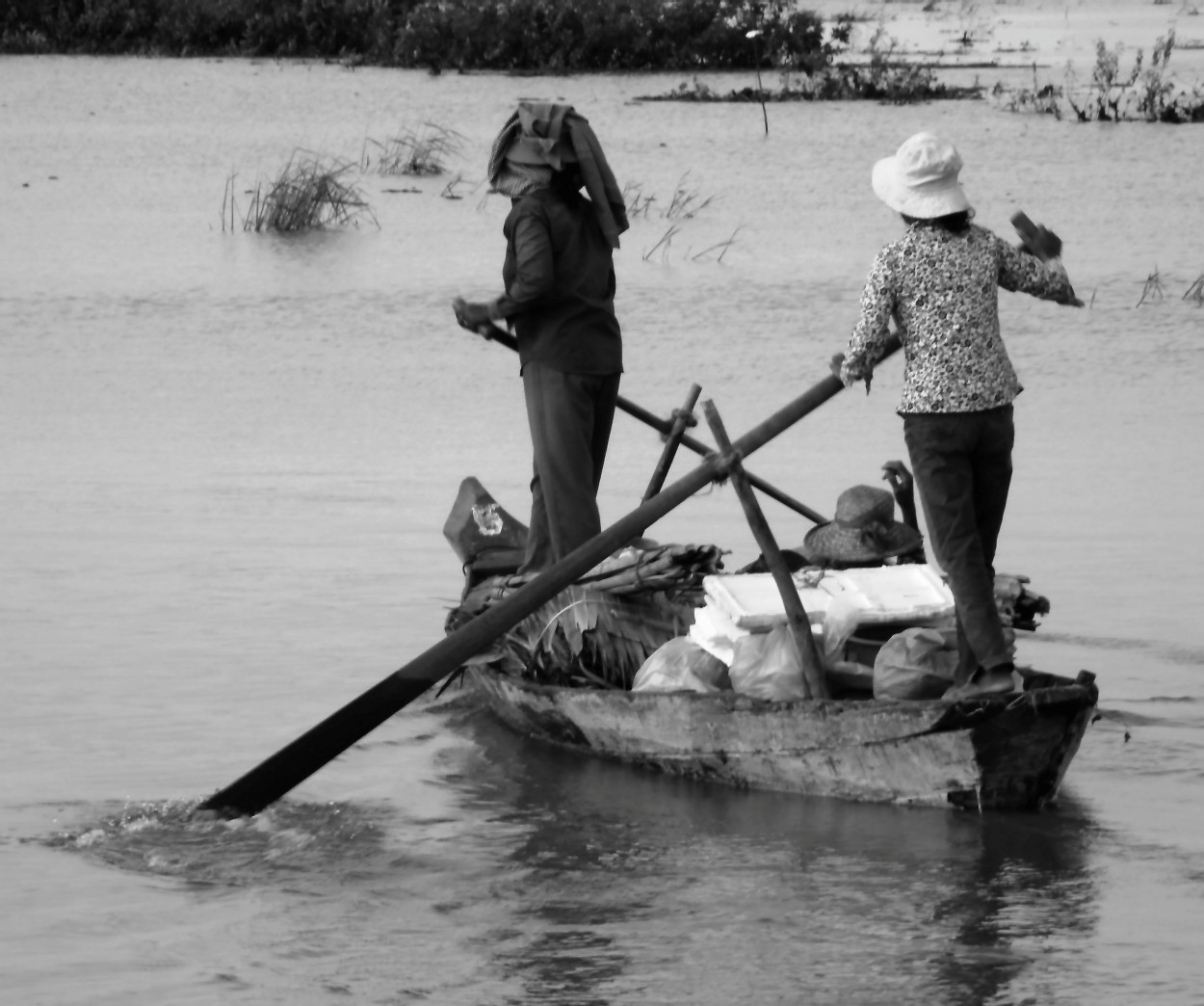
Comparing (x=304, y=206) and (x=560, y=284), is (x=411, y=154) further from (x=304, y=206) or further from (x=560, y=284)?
(x=560, y=284)

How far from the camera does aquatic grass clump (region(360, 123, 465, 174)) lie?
2361 centimetres

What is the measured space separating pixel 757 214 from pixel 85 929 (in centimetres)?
1605

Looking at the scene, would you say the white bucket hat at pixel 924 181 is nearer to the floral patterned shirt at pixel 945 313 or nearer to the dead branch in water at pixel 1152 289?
the floral patterned shirt at pixel 945 313

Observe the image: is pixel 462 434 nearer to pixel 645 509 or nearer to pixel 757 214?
pixel 645 509

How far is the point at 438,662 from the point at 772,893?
1204 mm

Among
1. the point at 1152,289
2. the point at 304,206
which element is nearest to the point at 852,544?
the point at 1152,289

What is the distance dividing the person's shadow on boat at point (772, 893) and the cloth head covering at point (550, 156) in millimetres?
1701

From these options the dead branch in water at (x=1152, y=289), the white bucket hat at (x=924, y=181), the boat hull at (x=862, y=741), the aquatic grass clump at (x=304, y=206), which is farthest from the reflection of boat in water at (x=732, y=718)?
the aquatic grass clump at (x=304, y=206)

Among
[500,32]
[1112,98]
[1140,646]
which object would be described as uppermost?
[500,32]

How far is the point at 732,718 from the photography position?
5.71 meters

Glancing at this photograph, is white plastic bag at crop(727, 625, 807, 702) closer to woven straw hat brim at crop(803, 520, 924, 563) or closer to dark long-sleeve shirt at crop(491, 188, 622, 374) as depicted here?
woven straw hat brim at crop(803, 520, 924, 563)

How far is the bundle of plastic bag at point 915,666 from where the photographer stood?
5.50 metres

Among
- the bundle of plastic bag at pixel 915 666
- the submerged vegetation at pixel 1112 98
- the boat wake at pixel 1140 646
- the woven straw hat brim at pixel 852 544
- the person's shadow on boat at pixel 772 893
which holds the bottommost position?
the person's shadow on boat at pixel 772 893

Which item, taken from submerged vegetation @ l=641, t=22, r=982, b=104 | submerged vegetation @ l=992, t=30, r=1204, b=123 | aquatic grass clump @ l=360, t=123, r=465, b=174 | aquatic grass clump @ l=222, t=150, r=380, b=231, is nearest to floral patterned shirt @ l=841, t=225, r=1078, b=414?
aquatic grass clump @ l=222, t=150, r=380, b=231
